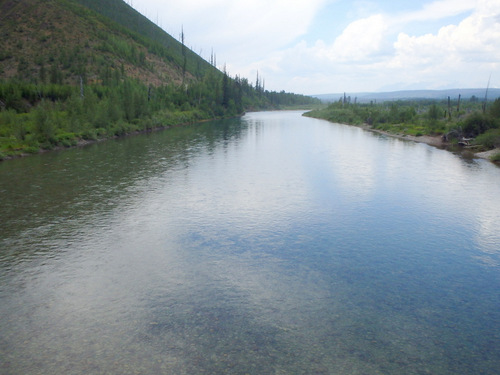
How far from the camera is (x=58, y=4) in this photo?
326ft

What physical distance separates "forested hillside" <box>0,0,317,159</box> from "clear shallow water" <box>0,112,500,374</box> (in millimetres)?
13667

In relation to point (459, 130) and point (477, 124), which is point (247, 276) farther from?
point (459, 130)

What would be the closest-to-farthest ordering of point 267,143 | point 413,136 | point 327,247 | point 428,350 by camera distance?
point 428,350, point 327,247, point 267,143, point 413,136

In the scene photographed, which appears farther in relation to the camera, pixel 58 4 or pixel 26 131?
pixel 58 4

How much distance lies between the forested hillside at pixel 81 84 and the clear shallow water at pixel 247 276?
13667 millimetres

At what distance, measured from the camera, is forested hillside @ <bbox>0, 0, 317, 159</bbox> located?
117 ft

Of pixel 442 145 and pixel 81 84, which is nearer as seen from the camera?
pixel 442 145

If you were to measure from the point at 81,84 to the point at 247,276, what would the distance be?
47517mm

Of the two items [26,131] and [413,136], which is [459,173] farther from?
[26,131]

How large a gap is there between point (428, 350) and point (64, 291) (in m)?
8.70

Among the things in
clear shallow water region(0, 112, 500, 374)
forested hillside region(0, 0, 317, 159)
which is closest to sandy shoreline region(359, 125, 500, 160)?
clear shallow water region(0, 112, 500, 374)

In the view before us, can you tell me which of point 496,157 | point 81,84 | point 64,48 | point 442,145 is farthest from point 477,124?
point 64,48

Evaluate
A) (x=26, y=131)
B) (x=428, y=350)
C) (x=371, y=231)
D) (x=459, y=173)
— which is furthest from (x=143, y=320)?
(x=26, y=131)

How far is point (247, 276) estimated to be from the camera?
407 inches
